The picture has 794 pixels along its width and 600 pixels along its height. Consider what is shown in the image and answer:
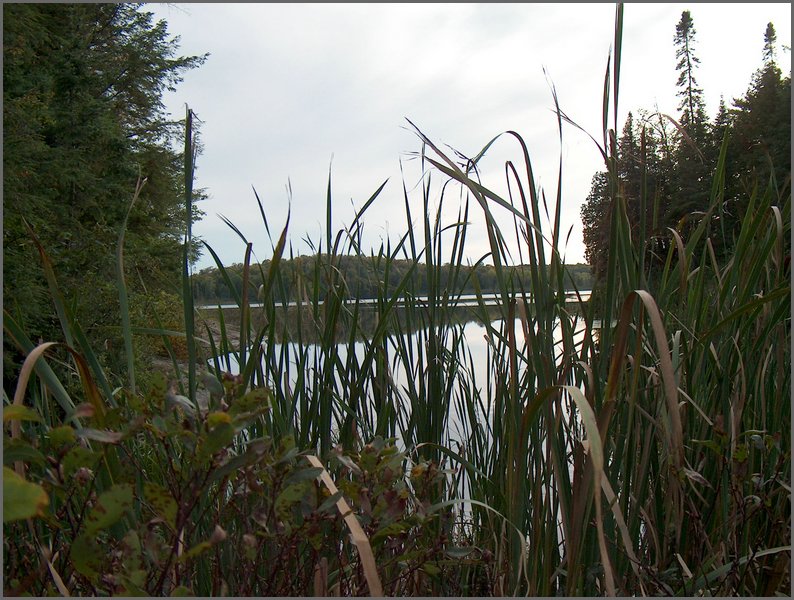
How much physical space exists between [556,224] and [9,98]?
7.50 metres

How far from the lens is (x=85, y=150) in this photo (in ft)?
26.4

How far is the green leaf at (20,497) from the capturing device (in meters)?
0.31

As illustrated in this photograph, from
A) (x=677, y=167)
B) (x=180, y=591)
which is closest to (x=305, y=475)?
(x=180, y=591)

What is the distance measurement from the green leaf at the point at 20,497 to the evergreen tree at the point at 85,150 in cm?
502

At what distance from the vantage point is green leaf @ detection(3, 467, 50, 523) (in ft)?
1.01

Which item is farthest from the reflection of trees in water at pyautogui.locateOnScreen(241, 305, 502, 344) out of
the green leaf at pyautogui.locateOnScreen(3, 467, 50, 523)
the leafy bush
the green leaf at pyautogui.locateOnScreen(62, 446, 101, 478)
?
the green leaf at pyautogui.locateOnScreen(3, 467, 50, 523)

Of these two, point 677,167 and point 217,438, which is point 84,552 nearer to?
point 217,438

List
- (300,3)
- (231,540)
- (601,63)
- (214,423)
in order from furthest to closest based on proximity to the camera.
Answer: (601,63)
(300,3)
(231,540)
(214,423)

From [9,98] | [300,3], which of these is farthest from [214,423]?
[9,98]

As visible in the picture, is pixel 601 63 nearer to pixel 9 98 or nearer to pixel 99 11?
pixel 9 98

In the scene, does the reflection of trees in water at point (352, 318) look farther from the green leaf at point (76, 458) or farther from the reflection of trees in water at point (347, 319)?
the green leaf at point (76, 458)

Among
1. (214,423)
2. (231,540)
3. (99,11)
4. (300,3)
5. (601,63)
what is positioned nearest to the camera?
(214,423)

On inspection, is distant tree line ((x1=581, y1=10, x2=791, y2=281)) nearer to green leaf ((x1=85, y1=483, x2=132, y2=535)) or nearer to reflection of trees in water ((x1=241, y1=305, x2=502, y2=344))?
reflection of trees in water ((x1=241, y1=305, x2=502, y2=344))

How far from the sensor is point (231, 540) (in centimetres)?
73
